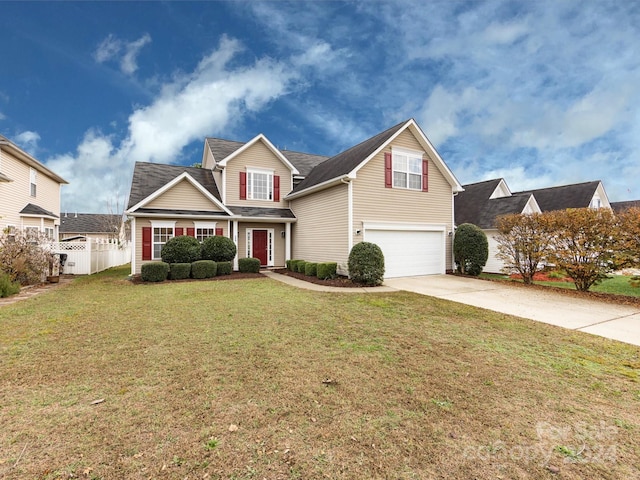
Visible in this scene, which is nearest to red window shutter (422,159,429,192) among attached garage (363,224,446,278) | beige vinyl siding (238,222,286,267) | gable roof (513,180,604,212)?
attached garage (363,224,446,278)

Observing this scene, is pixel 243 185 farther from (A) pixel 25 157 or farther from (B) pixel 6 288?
(A) pixel 25 157

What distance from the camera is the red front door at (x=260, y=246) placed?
16.7 m

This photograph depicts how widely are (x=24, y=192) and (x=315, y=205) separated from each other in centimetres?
1611

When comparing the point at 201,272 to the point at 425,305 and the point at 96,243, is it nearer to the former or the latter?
the point at 96,243

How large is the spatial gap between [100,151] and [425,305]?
3445cm

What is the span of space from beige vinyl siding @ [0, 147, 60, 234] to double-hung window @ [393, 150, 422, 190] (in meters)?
17.3

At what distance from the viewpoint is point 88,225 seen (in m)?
40.5

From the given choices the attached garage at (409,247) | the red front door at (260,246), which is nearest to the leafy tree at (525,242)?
the attached garage at (409,247)

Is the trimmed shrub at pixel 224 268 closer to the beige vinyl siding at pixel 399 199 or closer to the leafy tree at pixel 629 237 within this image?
the beige vinyl siding at pixel 399 199

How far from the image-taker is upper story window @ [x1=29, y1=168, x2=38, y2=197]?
1706cm

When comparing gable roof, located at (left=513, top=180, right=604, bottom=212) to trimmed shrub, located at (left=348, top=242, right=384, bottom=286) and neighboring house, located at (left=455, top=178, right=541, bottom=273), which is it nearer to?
neighboring house, located at (left=455, top=178, right=541, bottom=273)

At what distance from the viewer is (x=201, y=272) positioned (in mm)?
13031

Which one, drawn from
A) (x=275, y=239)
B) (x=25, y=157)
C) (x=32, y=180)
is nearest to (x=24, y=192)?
(x=32, y=180)

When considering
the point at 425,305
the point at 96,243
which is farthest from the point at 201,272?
the point at 425,305
